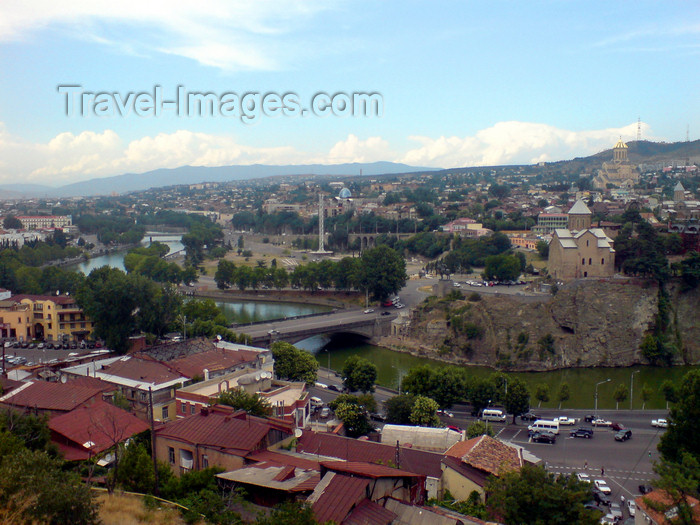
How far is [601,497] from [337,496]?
5.16m

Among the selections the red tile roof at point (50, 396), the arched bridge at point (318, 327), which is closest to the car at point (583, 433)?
the red tile roof at point (50, 396)

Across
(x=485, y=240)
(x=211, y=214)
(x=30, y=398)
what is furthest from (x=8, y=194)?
(x=30, y=398)

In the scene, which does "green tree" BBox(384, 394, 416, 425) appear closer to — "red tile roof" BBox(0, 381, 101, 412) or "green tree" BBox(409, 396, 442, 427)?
"green tree" BBox(409, 396, 442, 427)

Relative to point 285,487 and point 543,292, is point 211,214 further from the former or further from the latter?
point 285,487

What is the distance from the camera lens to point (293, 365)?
14211mm

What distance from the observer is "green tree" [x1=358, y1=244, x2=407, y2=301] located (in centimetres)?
2352

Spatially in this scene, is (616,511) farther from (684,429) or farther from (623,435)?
(623,435)

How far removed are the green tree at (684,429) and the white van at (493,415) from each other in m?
3.54

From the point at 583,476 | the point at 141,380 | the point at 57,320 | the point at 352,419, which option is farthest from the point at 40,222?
the point at 583,476

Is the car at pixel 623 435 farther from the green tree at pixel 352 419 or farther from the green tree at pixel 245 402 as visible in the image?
the green tree at pixel 245 402

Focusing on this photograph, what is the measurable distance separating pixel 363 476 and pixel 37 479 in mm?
2462

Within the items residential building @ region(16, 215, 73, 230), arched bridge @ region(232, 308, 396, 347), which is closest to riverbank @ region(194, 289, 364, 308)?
arched bridge @ region(232, 308, 396, 347)

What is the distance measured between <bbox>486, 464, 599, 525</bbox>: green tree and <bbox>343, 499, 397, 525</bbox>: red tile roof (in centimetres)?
147

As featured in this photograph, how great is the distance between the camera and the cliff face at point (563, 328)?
18531 mm
